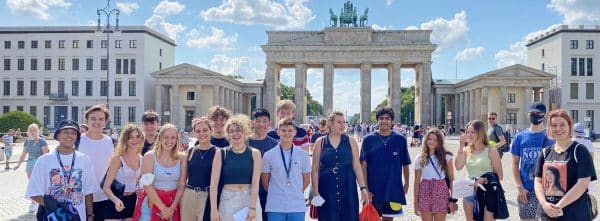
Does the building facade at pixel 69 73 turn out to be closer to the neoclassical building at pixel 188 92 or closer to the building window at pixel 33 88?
the building window at pixel 33 88

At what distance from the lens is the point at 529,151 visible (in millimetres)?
7895

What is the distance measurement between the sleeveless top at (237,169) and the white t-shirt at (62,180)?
5.17 ft

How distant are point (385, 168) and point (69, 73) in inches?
2920

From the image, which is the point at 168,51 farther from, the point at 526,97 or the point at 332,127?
the point at 332,127

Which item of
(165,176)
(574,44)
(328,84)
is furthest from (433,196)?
(574,44)

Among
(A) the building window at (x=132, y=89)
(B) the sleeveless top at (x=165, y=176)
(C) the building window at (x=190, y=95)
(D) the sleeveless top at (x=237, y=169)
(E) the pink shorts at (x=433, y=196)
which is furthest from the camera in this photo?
(A) the building window at (x=132, y=89)

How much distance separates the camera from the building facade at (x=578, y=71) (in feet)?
232

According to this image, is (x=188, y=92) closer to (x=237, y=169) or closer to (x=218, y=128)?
(x=218, y=128)

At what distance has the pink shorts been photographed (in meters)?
7.92

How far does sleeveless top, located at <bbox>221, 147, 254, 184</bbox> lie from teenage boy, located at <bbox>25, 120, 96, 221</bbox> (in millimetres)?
1570

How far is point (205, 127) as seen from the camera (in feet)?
23.1

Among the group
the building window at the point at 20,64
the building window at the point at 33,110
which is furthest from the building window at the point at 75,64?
the building window at the point at 33,110

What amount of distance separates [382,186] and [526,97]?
62.4 m

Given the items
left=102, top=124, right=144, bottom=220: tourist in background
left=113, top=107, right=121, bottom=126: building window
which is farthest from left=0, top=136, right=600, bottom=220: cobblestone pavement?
left=113, top=107, right=121, bottom=126: building window
